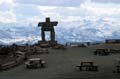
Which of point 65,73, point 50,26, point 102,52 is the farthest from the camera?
point 50,26

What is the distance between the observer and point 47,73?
146ft

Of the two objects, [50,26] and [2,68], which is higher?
[50,26]

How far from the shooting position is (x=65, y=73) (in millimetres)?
43875

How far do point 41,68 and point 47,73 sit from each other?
6.49m

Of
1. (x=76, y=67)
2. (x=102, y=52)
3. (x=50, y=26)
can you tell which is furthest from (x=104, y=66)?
(x=50, y=26)

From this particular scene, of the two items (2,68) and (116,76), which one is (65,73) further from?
(2,68)

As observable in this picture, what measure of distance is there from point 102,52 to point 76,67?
74.9ft

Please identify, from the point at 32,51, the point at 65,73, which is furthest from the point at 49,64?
the point at 32,51

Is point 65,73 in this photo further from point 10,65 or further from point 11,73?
point 10,65

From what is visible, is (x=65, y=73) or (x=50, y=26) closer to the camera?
(x=65, y=73)

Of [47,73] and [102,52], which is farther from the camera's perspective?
[102,52]

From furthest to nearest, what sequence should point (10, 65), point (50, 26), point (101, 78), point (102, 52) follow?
point (50, 26), point (102, 52), point (10, 65), point (101, 78)

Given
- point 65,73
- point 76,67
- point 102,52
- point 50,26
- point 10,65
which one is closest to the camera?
point 65,73

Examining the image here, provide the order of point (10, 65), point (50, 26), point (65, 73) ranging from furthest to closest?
1. point (50, 26)
2. point (10, 65)
3. point (65, 73)
